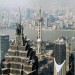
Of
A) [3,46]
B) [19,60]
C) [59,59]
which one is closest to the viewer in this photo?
[19,60]

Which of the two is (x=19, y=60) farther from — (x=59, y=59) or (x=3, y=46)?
(x=59, y=59)

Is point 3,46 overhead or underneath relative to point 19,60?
underneath

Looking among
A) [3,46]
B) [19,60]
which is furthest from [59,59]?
[19,60]

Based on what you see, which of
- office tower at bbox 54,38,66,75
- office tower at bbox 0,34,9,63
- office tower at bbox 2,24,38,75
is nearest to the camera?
office tower at bbox 2,24,38,75

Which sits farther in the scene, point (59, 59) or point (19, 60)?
point (59, 59)

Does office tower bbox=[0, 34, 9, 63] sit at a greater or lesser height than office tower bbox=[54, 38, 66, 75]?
greater

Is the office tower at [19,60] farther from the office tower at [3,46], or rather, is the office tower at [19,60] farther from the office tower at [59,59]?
the office tower at [59,59]

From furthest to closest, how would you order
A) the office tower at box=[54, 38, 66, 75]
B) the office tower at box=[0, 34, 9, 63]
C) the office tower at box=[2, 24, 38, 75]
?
the office tower at box=[54, 38, 66, 75] < the office tower at box=[0, 34, 9, 63] < the office tower at box=[2, 24, 38, 75]

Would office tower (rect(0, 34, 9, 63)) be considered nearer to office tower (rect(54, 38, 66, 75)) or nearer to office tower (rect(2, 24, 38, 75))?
office tower (rect(54, 38, 66, 75))

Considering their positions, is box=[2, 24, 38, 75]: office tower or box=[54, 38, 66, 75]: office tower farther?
box=[54, 38, 66, 75]: office tower

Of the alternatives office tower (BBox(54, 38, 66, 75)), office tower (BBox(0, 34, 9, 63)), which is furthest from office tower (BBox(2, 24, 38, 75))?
office tower (BBox(54, 38, 66, 75))
